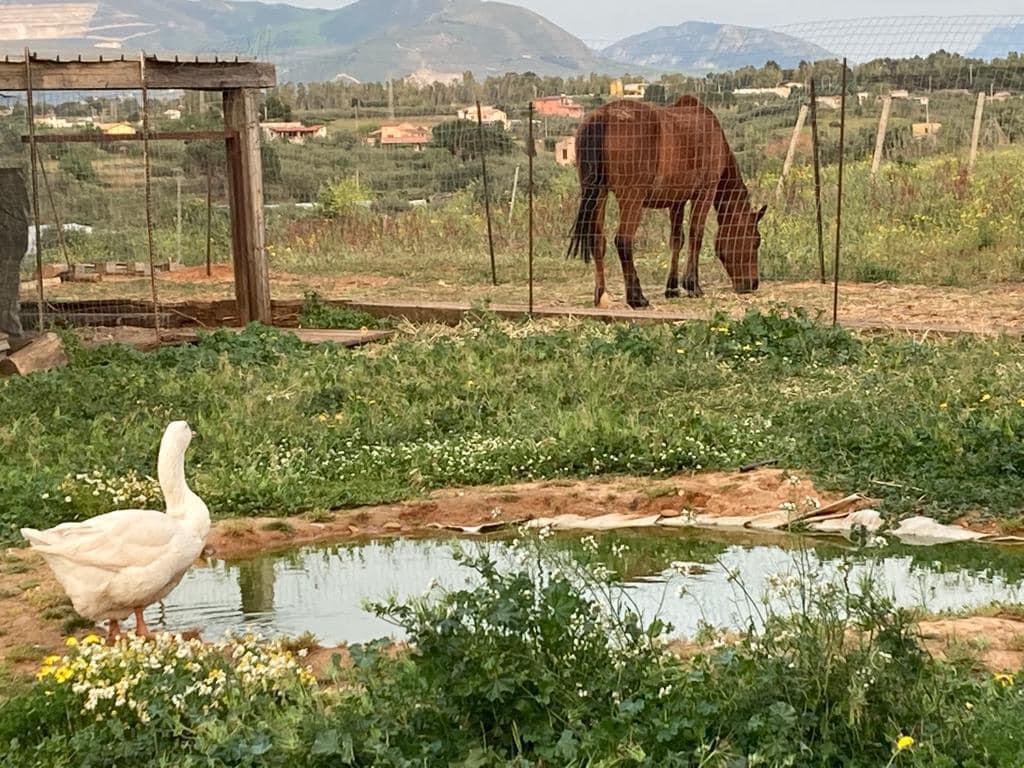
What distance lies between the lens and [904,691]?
4.98m

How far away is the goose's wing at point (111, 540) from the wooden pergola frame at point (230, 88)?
322 inches

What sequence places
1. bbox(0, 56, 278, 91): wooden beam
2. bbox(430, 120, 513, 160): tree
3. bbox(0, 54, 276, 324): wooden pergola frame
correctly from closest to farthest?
bbox(0, 56, 278, 91): wooden beam < bbox(0, 54, 276, 324): wooden pergola frame < bbox(430, 120, 513, 160): tree

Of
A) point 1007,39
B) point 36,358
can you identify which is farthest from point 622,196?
point 1007,39

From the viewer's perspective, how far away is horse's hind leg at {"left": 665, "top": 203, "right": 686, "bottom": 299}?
18.3m

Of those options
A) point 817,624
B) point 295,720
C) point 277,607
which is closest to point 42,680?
point 295,720

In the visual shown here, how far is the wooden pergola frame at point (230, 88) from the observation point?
15.0m

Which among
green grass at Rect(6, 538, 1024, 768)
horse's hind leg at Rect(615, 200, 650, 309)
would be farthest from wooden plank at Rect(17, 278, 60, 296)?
green grass at Rect(6, 538, 1024, 768)

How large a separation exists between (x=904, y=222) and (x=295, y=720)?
1862cm

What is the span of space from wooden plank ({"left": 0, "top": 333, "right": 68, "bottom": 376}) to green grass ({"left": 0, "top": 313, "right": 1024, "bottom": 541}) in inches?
7.4

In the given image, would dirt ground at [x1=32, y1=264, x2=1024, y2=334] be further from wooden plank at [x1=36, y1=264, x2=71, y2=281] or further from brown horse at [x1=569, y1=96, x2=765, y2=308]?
wooden plank at [x1=36, y1=264, x2=71, y2=281]

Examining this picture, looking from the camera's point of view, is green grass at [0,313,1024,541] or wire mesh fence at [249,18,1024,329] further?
wire mesh fence at [249,18,1024,329]

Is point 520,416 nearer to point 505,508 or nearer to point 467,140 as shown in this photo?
point 505,508

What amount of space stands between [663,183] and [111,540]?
1205cm

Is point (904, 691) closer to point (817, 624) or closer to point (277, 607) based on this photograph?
point (817, 624)
